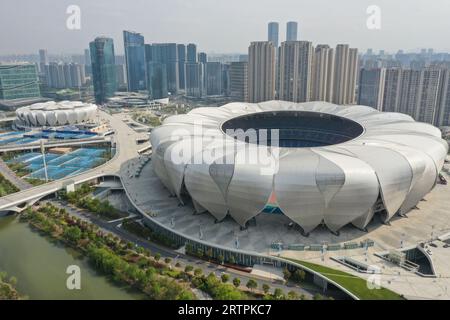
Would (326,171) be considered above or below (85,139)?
above

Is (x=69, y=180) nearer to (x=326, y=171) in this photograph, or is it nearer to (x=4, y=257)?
(x=4, y=257)

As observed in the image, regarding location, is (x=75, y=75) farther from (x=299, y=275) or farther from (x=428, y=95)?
(x=299, y=275)

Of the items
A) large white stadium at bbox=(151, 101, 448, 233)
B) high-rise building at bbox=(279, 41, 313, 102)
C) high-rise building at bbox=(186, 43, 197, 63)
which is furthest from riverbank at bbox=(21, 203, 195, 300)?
high-rise building at bbox=(186, 43, 197, 63)

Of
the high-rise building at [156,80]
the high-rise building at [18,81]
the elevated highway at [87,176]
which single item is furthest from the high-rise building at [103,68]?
the elevated highway at [87,176]

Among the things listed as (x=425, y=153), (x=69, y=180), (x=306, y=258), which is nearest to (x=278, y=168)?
(x=306, y=258)

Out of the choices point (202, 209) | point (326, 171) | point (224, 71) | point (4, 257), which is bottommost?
point (4, 257)

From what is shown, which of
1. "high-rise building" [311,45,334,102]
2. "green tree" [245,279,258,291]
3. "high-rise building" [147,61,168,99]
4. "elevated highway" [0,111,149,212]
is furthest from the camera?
"high-rise building" [147,61,168,99]

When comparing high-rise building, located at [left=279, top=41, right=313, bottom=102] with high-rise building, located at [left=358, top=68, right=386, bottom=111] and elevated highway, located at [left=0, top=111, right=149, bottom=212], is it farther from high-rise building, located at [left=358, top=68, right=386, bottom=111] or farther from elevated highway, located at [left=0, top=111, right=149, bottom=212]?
elevated highway, located at [left=0, top=111, right=149, bottom=212]

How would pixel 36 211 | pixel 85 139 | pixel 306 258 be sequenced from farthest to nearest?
pixel 85 139
pixel 36 211
pixel 306 258
